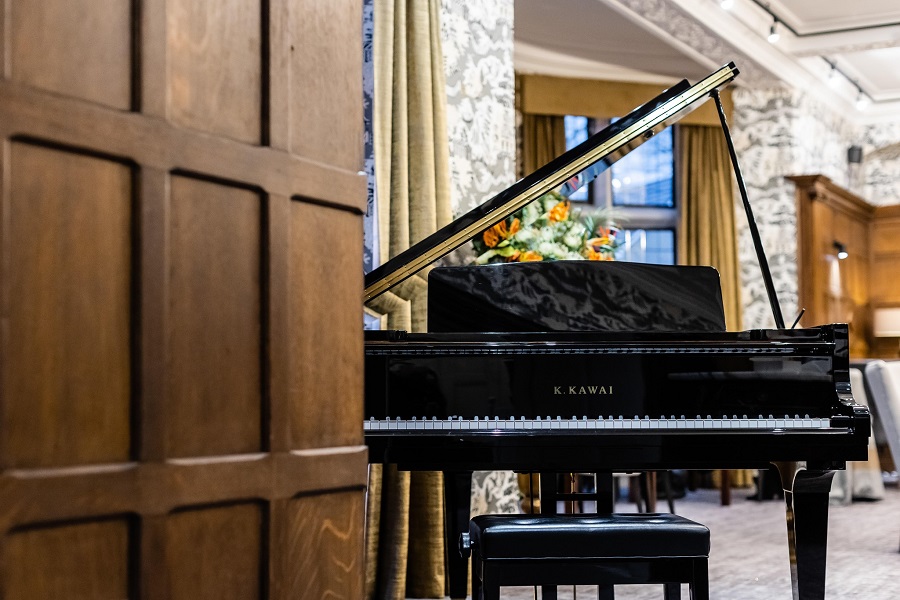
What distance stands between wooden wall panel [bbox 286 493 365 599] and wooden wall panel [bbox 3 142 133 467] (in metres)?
0.26

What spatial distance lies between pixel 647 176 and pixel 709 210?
557 millimetres

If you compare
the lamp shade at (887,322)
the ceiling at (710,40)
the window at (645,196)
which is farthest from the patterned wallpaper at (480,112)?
the lamp shade at (887,322)

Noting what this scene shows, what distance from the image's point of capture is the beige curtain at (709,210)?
7.98 m

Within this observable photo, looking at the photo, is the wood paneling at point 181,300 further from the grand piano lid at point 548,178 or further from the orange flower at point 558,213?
the orange flower at point 558,213

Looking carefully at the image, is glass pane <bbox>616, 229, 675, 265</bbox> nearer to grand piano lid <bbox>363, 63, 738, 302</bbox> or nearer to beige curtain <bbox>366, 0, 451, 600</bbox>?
beige curtain <bbox>366, 0, 451, 600</bbox>

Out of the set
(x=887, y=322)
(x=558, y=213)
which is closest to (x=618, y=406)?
(x=558, y=213)

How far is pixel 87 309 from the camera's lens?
1.07 meters

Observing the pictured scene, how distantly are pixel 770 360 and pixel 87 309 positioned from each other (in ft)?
7.09

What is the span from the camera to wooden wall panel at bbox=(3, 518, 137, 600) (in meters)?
0.98

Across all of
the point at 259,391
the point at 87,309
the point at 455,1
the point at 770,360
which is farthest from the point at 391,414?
the point at 455,1

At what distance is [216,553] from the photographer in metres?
1.17

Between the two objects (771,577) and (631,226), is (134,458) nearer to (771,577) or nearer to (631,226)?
(771,577)

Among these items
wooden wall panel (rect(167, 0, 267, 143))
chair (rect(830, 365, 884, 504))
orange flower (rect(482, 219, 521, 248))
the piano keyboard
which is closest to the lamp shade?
chair (rect(830, 365, 884, 504))

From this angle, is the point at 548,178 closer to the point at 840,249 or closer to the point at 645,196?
the point at 645,196
